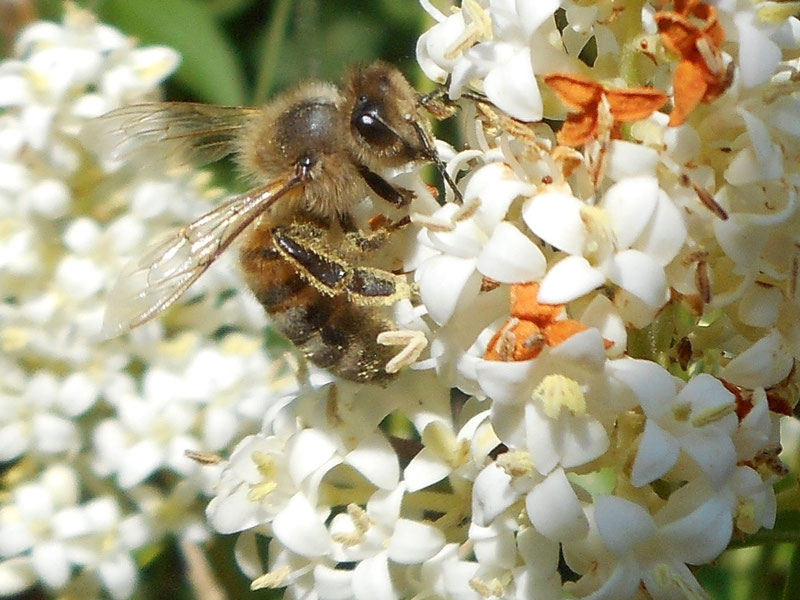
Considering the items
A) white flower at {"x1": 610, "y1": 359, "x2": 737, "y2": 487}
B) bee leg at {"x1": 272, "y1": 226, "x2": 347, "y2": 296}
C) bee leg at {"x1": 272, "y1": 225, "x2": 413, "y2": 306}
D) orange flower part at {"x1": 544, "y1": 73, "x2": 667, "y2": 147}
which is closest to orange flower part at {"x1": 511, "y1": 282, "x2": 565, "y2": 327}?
white flower at {"x1": 610, "y1": 359, "x2": 737, "y2": 487}

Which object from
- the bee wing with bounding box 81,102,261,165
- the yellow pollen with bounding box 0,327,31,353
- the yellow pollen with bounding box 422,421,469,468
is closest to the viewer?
the yellow pollen with bounding box 422,421,469,468

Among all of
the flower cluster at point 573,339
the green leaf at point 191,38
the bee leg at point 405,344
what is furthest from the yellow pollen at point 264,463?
the green leaf at point 191,38

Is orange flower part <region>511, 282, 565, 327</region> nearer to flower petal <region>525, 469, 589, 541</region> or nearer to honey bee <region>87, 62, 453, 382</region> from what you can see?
flower petal <region>525, 469, 589, 541</region>

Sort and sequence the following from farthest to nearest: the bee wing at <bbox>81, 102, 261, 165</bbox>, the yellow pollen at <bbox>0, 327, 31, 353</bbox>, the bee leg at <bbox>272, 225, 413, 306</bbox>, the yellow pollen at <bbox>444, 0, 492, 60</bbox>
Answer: the yellow pollen at <bbox>0, 327, 31, 353</bbox> < the bee wing at <bbox>81, 102, 261, 165</bbox> < the bee leg at <bbox>272, 225, 413, 306</bbox> < the yellow pollen at <bbox>444, 0, 492, 60</bbox>

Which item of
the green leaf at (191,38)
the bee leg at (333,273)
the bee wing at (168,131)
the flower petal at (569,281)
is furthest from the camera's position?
the green leaf at (191,38)

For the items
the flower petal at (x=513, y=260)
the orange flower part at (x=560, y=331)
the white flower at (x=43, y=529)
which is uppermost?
the flower petal at (x=513, y=260)

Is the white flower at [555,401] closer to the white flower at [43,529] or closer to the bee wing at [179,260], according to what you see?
the bee wing at [179,260]
